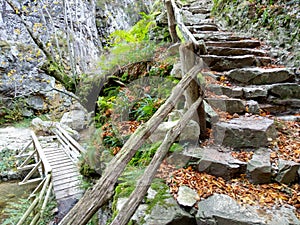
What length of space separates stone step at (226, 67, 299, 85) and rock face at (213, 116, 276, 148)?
1175mm

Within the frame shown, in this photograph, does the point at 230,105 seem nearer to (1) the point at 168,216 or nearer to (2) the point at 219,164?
(2) the point at 219,164

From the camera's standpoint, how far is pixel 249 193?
2.18 meters

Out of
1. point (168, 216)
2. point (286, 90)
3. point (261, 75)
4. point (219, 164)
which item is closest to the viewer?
point (168, 216)

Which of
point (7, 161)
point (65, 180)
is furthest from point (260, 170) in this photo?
point (7, 161)

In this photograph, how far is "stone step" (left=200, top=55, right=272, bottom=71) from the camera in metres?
4.19

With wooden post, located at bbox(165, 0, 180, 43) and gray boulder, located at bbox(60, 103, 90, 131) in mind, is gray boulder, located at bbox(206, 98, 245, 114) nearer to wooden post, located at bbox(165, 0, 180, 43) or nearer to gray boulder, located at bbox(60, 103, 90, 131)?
wooden post, located at bbox(165, 0, 180, 43)

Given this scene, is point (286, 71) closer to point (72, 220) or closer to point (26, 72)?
point (72, 220)

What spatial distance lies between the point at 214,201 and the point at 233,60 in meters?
3.08

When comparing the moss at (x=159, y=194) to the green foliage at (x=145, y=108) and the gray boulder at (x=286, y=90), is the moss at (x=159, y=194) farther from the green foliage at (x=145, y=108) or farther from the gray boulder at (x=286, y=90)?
the gray boulder at (x=286, y=90)

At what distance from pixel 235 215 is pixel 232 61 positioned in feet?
10.5

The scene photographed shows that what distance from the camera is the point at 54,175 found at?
261 inches

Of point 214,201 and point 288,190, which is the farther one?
point 288,190

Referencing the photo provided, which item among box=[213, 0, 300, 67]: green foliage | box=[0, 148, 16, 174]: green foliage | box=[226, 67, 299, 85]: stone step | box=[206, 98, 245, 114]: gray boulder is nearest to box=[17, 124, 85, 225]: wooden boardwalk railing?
box=[0, 148, 16, 174]: green foliage

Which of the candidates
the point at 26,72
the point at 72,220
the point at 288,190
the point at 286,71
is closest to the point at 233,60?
the point at 286,71
